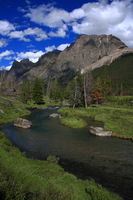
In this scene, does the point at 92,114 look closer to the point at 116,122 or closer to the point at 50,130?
the point at 116,122

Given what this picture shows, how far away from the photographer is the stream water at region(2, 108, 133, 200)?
17220 millimetres

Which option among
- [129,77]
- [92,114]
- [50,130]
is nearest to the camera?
[50,130]

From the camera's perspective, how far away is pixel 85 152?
2436cm

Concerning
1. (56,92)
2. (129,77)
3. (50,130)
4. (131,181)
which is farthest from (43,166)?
(129,77)

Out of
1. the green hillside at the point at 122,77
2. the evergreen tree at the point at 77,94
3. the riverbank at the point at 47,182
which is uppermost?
the green hillside at the point at 122,77

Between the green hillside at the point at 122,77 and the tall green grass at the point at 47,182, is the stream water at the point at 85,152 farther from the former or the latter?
the green hillside at the point at 122,77

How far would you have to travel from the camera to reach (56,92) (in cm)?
11581

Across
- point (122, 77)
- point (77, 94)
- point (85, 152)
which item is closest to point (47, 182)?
point (85, 152)

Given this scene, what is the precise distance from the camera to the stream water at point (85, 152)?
17220mm

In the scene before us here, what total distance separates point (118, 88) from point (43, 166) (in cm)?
12692

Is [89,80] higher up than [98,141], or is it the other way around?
[89,80]

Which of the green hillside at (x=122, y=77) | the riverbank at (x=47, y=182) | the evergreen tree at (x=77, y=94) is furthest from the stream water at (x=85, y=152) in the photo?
the green hillside at (x=122, y=77)

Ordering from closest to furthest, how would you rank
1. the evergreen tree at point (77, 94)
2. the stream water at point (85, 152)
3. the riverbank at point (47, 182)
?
the riverbank at point (47, 182) → the stream water at point (85, 152) → the evergreen tree at point (77, 94)

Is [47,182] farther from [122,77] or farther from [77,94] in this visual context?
[122,77]
